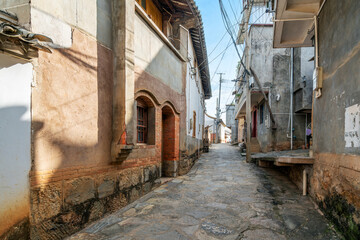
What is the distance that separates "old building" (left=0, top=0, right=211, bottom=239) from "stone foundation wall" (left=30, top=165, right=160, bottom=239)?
1 centimetres

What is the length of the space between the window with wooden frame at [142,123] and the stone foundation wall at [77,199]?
1.18 meters

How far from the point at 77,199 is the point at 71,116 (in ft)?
4.41

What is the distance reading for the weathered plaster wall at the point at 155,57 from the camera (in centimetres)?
504

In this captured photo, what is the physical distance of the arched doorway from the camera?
24.6ft

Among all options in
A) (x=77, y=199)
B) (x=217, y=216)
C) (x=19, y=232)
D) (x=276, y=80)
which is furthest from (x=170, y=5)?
(x=19, y=232)

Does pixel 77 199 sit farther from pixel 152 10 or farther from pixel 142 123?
pixel 152 10

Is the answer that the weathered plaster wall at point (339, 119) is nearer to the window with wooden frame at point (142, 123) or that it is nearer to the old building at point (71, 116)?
the old building at point (71, 116)

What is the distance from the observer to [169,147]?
7.55 meters

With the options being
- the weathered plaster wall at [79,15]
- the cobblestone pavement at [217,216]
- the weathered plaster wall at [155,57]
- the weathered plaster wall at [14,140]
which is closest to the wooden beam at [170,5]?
the weathered plaster wall at [155,57]

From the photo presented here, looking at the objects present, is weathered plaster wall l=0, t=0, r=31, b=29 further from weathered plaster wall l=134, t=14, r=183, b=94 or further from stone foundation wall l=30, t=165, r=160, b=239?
weathered plaster wall l=134, t=14, r=183, b=94

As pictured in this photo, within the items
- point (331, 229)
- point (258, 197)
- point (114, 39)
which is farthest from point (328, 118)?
point (114, 39)

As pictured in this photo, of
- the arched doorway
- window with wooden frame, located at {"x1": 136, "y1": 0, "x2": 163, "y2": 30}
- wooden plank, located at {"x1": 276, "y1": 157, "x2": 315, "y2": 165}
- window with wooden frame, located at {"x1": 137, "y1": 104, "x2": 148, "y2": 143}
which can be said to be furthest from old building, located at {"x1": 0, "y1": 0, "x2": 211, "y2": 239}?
wooden plank, located at {"x1": 276, "y1": 157, "x2": 315, "y2": 165}

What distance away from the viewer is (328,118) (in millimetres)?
3871

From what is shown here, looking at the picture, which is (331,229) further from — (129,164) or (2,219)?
(2,219)
